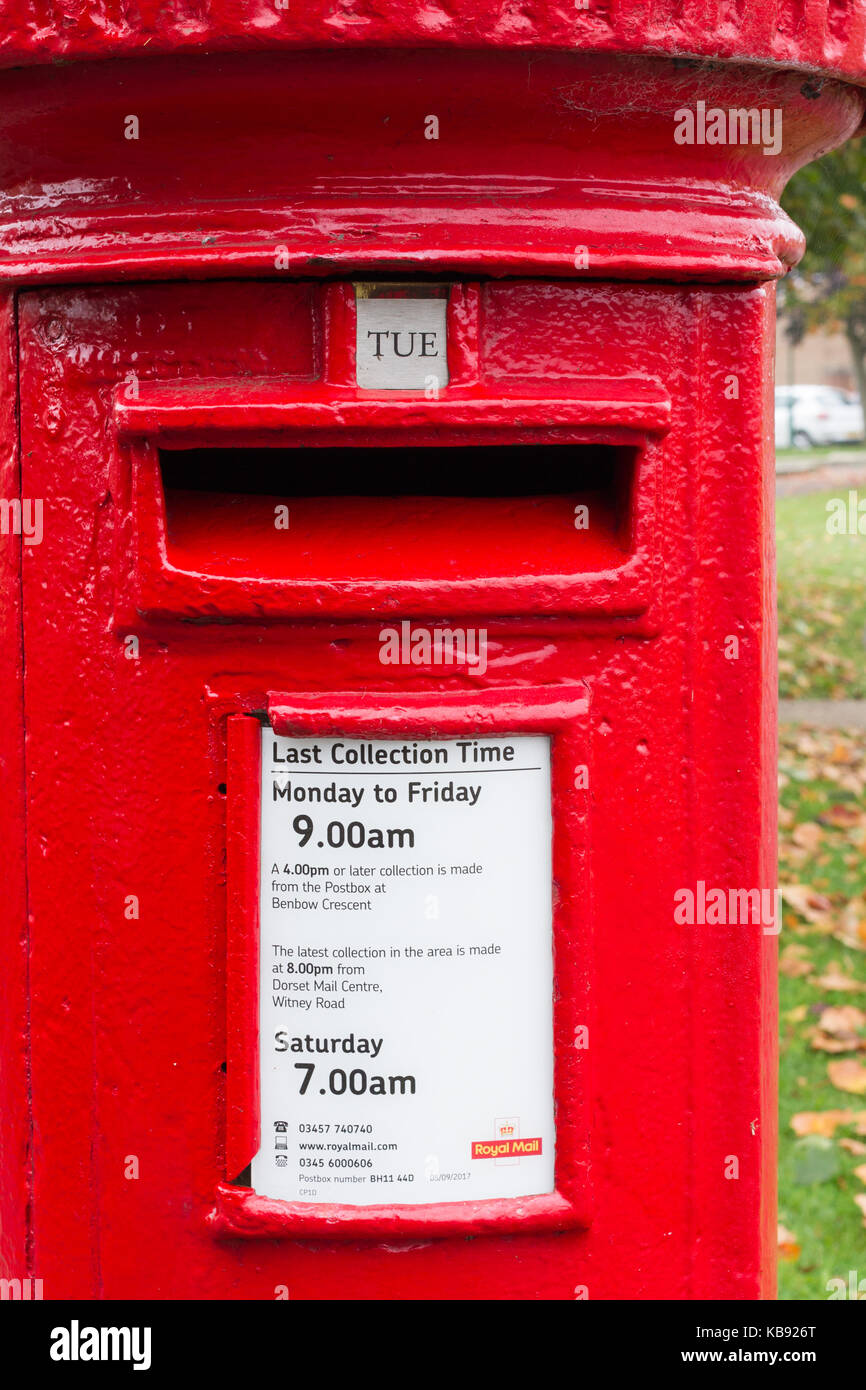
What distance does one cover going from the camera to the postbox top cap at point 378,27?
1.19 m

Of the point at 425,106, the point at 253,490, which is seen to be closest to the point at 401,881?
the point at 253,490

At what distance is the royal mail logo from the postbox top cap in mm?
958

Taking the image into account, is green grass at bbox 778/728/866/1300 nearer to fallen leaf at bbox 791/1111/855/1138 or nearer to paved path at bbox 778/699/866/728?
fallen leaf at bbox 791/1111/855/1138

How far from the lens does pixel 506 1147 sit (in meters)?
1.41

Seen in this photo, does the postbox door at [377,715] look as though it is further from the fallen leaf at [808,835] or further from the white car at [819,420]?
the white car at [819,420]

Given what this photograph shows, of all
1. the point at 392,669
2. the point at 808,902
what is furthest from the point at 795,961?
the point at 392,669

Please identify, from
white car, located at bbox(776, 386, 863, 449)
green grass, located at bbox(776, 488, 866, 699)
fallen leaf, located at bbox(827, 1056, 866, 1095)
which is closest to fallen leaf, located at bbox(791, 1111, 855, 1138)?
fallen leaf, located at bbox(827, 1056, 866, 1095)

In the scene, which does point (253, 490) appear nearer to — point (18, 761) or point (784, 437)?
point (18, 761)

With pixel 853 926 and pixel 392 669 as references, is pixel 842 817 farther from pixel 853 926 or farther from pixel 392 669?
pixel 392 669

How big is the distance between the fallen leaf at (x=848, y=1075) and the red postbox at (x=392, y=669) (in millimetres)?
2214

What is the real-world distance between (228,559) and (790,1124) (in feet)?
8.23

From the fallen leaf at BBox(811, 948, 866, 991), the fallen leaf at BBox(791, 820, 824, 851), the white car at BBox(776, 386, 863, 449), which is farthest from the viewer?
the white car at BBox(776, 386, 863, 449)

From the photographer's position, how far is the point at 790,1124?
3.39 m

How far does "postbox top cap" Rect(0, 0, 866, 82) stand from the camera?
119 cm
